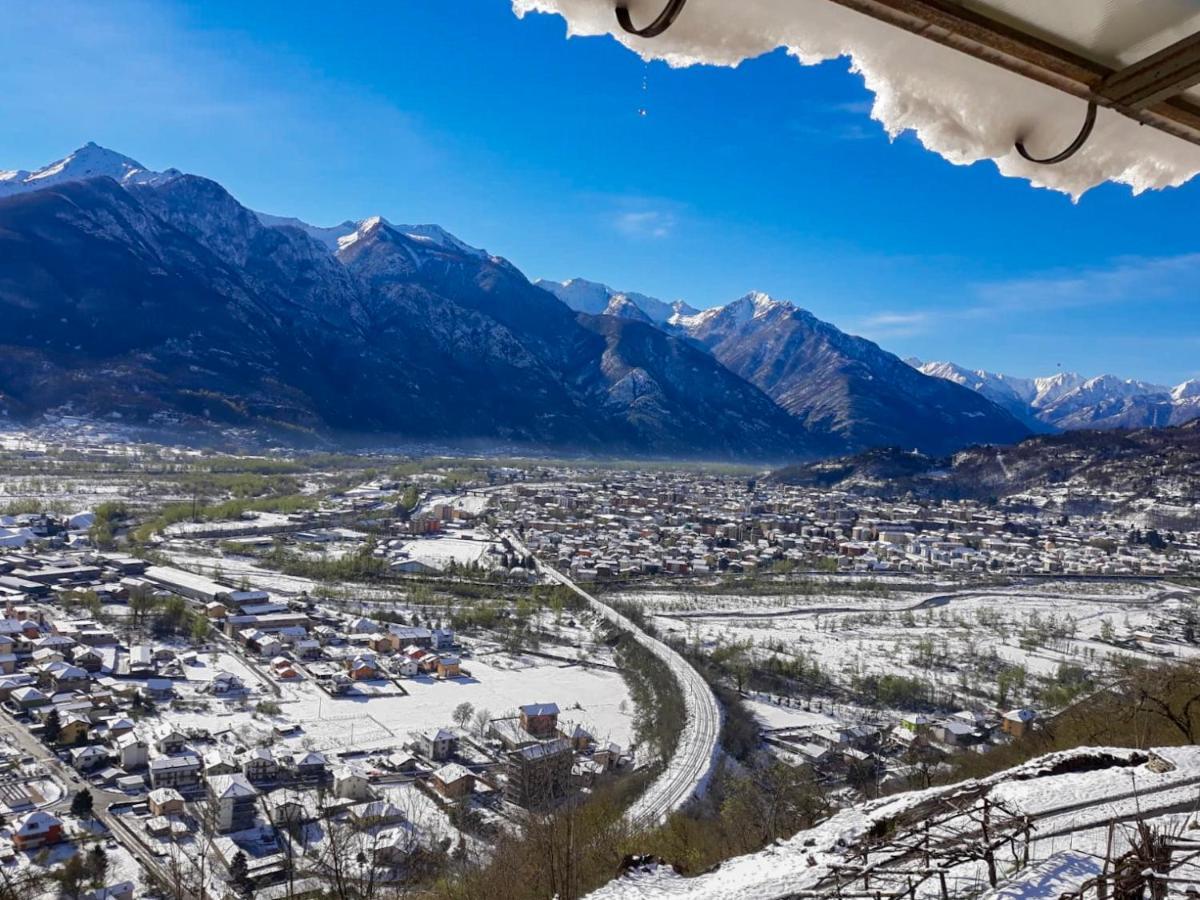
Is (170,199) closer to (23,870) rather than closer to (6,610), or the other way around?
(6,610)

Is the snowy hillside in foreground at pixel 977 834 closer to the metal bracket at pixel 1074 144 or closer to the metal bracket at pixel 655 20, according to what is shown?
the metal bracket at pixel 1074 144

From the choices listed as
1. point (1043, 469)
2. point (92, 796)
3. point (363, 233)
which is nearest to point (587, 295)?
point (363, 233)

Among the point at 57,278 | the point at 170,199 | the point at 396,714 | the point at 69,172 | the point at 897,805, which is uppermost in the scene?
the point at 69,172

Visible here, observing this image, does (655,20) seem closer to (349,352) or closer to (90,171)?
(349,352)

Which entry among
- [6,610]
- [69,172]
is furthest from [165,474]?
[69,172]

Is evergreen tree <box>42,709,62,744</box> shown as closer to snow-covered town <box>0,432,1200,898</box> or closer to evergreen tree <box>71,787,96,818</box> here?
snow-covered town <box>0,432,1200,898</box>
